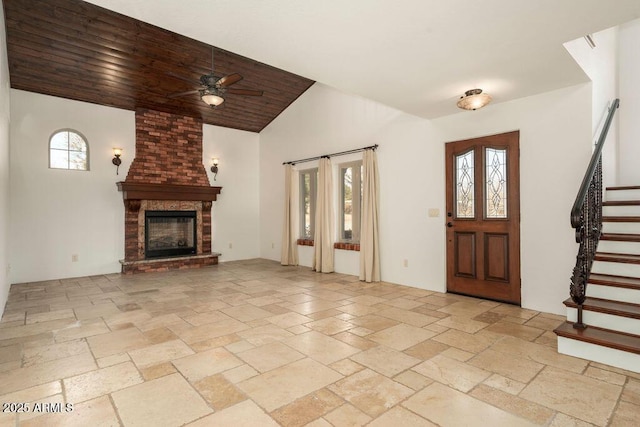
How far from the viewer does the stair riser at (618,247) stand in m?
3.33

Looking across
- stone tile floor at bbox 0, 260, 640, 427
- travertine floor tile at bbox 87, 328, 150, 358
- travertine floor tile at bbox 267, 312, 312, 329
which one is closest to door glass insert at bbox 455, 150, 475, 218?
stone tile floor at bbox 0, 260, 640, 427

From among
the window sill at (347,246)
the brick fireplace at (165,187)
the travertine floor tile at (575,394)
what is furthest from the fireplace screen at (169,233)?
the travertine floor tile at (575,394)

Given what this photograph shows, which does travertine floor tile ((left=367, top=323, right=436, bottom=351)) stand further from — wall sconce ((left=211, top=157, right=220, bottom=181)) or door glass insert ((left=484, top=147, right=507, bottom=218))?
wall sconce ((left=211, top=157, right=220, bottom=181))

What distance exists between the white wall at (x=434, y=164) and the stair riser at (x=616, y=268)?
44 cm

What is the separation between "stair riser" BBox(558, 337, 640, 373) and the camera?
2469mm

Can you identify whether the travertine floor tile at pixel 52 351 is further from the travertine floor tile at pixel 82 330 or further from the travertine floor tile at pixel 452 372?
the travertine floor tile at pixel 452 372

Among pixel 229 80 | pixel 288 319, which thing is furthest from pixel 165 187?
pixel 288 319

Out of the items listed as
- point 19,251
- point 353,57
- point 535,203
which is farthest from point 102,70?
point 535,203

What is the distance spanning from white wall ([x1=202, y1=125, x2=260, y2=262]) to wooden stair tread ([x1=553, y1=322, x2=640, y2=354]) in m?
6.89

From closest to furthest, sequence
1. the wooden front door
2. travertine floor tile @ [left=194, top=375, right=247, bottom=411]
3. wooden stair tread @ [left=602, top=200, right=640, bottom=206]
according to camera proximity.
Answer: travertine floor tile @ [left=194, top=375, right=247, bottom=411] → wooden stair tread @ [left=602, top=200, right=640, bottom=206] → the wooden front door

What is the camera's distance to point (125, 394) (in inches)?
86.1

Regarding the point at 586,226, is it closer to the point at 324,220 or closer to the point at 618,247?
the point at 618,247

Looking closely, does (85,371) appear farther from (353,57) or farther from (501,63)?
(501,63)

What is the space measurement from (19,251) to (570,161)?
8249 millimetres
